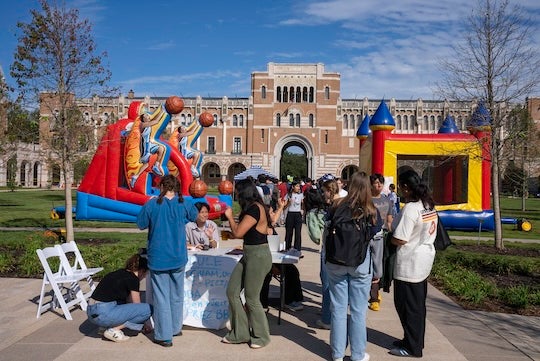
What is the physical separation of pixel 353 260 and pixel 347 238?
7.9 inches

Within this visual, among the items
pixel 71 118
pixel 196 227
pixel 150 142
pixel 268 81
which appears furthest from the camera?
pixel 268 81

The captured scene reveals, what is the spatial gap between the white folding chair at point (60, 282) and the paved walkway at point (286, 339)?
13 centimetres

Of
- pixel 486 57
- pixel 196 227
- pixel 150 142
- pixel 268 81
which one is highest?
pixel 268 81

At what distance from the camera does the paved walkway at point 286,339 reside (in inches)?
181

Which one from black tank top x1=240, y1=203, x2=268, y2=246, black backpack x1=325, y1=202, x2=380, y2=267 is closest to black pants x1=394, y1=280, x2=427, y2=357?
black backpack x1=325, y1=202, x2=380, y2=267

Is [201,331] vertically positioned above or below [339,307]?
below

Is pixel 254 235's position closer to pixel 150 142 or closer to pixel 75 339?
pixel 75 339

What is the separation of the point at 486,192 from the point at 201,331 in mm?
12947

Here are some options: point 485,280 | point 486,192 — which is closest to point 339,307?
point 485,280

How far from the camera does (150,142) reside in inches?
582

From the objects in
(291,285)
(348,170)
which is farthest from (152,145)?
(348,170)

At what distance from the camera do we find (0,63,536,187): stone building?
49.7m

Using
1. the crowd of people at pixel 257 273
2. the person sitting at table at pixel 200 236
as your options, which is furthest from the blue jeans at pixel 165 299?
the person sitting at table at pixel 200 236

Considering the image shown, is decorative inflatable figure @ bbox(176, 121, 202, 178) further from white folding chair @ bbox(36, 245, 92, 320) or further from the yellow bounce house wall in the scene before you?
white folding chair @ bbox(36, 245, 92, 320)
